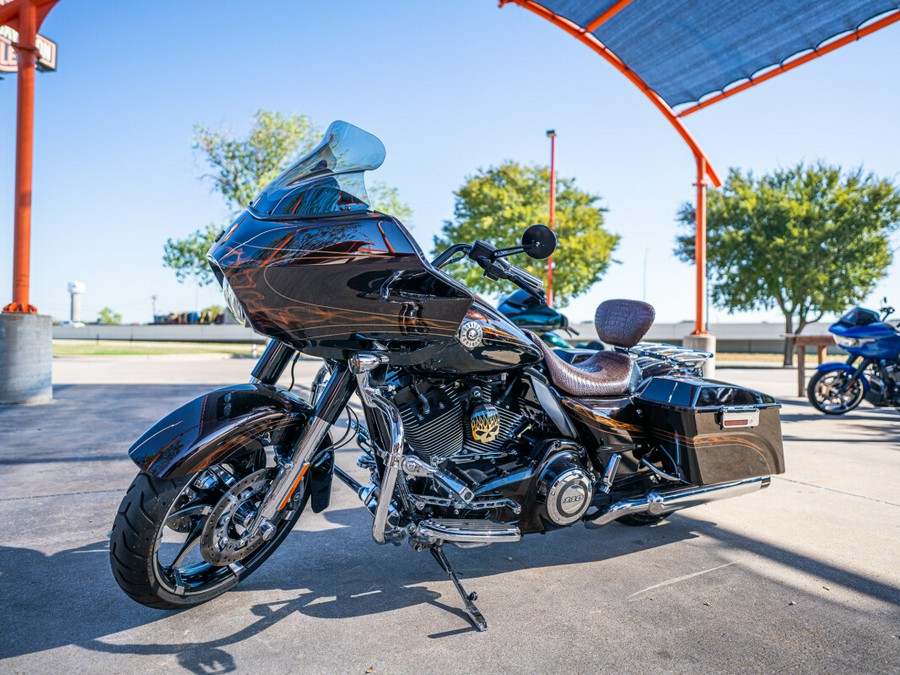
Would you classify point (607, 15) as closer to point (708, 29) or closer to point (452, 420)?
point (708, 29)

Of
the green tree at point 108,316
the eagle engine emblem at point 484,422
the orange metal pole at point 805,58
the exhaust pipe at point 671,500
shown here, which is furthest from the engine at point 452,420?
the green tree at point 108,316

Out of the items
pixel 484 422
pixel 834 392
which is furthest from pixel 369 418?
pixel 834 392

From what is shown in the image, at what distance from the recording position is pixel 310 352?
238cm

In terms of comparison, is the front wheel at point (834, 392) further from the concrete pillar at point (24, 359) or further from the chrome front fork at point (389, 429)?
the concrete pillar at point (24, 359)

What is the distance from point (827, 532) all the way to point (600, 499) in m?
1.49

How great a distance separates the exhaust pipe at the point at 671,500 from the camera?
113 inches

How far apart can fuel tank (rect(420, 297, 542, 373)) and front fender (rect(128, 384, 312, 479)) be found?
1.97 ft

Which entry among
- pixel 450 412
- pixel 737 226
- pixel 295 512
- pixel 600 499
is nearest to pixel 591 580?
pixel 600 499

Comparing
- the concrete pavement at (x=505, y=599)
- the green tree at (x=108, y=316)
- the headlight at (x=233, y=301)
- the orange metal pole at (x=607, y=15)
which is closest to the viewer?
the concrete pavement at (x=505, y=599)

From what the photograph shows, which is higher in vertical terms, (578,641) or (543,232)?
(543,232)

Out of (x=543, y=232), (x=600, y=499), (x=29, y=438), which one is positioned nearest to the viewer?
(x=543, y=232)

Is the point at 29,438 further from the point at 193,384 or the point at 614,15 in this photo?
the point at 614,15

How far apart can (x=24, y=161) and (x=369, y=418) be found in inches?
320

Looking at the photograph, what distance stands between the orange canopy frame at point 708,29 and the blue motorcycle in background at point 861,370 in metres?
3.43
